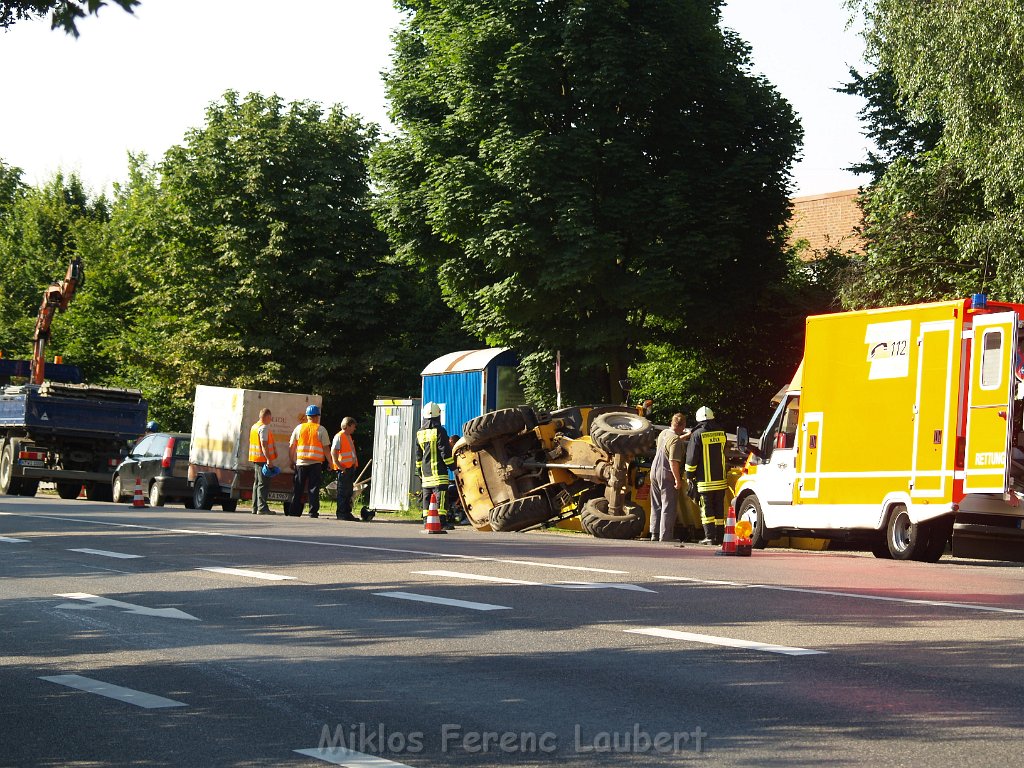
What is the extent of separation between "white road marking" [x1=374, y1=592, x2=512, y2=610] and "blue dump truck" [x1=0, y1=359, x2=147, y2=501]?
23.8 metres

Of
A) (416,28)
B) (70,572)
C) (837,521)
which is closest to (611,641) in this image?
(70,572)

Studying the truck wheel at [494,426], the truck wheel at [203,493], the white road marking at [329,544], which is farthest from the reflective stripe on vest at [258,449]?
the truck wheel at [494,426]

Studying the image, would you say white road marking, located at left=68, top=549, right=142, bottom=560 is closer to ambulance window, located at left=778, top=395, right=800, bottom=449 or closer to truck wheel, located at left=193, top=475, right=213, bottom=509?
ambulance window, located at left=778, top=395, right=800, bottom=449

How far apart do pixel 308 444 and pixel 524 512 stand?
230 inches

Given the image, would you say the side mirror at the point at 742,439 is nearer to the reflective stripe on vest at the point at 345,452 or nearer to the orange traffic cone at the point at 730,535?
the orange traffic cone at the point at 730,535

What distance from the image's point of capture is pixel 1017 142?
24375mm

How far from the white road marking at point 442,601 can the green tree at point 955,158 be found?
52.0ft

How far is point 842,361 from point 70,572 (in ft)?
31.0

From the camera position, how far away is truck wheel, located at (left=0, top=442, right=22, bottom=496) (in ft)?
114

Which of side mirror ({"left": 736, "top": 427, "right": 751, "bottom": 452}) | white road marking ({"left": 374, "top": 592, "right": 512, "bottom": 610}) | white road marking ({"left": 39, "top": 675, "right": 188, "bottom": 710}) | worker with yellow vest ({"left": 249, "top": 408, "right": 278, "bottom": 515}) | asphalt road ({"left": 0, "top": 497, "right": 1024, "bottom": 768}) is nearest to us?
asphalt road ({"left": 0, "top": 497, "right": 1024, "bottom": 768})

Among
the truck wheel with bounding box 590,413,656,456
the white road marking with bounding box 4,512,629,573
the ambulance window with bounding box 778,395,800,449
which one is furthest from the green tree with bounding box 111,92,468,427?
the ambulance window with bounding box 778,395,800,449

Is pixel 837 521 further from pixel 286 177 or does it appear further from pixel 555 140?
pixel 286 177

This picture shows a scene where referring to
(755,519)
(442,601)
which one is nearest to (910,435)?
(755,519)

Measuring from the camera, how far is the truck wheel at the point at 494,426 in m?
23.6
